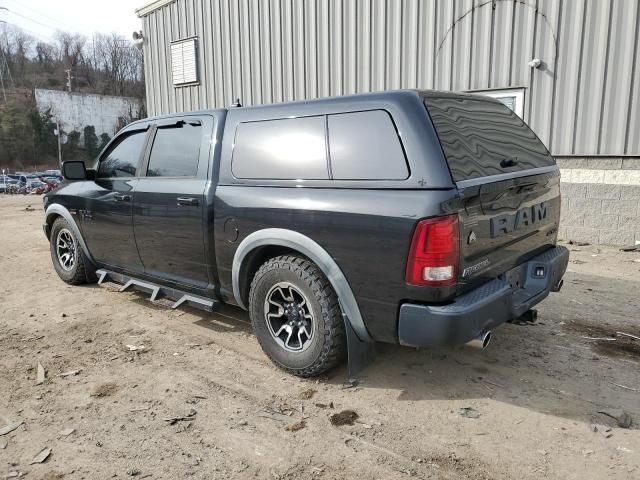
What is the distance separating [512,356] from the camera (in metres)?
3.75

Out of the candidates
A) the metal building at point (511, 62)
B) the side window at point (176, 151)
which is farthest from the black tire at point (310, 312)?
the metal building at point (511, 62)

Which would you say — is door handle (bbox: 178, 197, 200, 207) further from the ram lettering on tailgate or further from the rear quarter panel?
the ram lettering on tailgate

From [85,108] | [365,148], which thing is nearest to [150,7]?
[365,148]

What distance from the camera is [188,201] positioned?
3.95 m

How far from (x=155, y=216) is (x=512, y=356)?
3.11 m

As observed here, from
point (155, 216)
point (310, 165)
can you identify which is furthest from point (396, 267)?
point (155, 216)

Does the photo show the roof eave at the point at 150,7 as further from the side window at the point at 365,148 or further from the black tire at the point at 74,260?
the side window at the point at 365,148

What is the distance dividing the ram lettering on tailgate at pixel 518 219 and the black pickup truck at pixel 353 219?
1 centimetres

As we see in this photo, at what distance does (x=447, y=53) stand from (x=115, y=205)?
21.0ft

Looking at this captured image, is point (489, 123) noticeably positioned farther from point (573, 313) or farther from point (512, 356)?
point (573, 313)

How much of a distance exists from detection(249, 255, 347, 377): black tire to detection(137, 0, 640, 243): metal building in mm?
6171

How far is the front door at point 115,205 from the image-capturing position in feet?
15.3

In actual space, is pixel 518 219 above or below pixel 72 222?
above

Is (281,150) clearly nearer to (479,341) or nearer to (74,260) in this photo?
(479,341)
